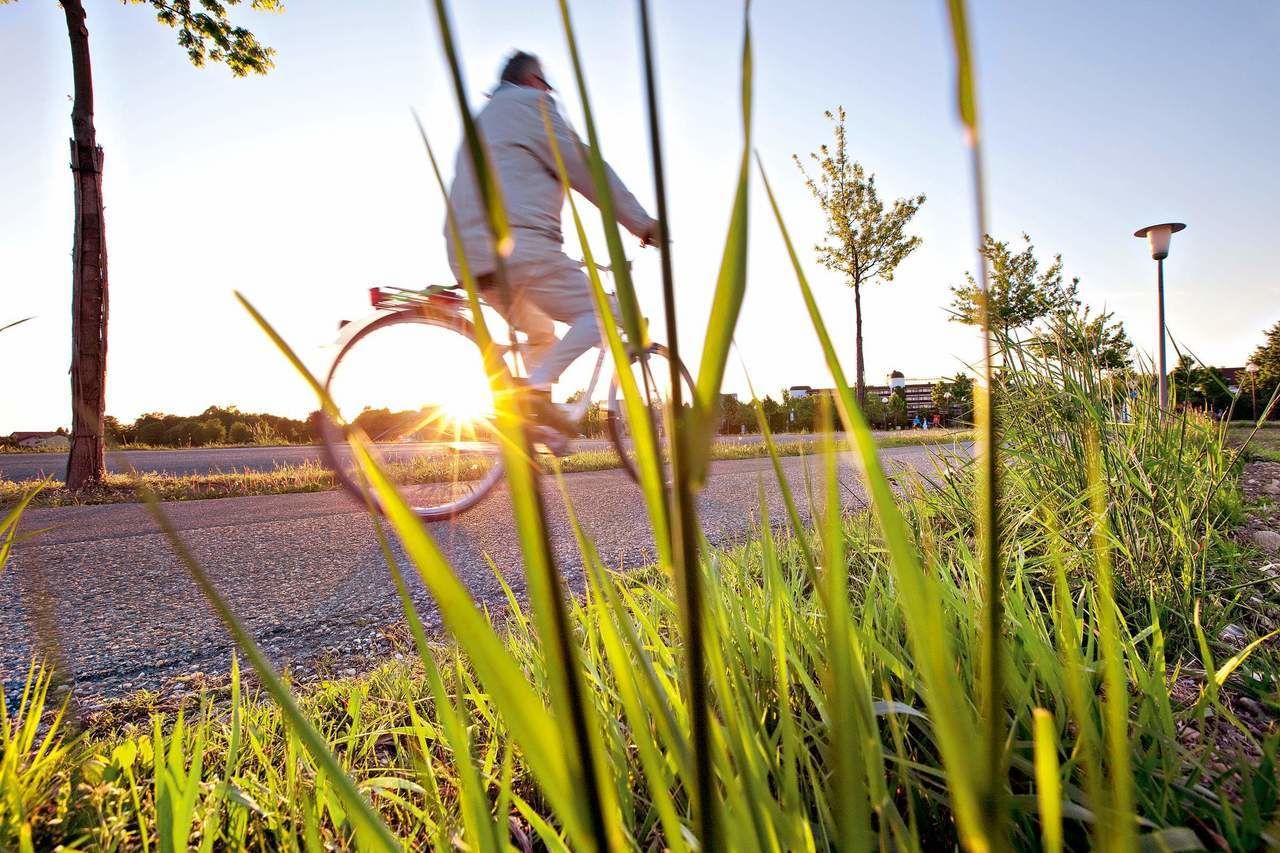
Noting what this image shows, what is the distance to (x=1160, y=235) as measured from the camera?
5523mm

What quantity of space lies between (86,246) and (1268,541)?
674 centimetres

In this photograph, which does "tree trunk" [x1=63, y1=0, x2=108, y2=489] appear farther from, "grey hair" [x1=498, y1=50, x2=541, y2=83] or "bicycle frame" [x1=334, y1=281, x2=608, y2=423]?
"grey hair" [x1=498, y1=50, x2=541, y2=83]

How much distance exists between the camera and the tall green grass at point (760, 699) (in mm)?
179

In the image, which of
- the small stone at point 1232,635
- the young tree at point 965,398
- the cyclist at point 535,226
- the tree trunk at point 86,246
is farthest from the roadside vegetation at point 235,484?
the small stone at point 1232,635

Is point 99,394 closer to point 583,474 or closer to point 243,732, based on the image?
point 583,474

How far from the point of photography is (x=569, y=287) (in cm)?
286

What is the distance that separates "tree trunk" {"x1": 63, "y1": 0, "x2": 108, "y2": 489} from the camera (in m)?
4.72

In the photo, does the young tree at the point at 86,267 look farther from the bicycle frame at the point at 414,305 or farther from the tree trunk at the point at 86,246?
the bicycle frame at the point at 414,305

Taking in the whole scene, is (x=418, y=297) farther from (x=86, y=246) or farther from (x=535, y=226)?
(x=86, y=246)

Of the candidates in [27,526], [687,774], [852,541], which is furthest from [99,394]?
[687,774]

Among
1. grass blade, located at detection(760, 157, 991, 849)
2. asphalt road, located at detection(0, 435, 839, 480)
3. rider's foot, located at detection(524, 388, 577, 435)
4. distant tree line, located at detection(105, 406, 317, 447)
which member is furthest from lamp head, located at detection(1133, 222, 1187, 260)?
distant tree line, located at detection(105, 406, 317, 447)

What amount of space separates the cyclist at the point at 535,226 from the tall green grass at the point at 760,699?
150cm

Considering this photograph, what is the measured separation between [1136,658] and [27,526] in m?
4.02

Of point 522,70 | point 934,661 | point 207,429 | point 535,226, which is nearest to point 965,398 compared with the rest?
point 934,661
